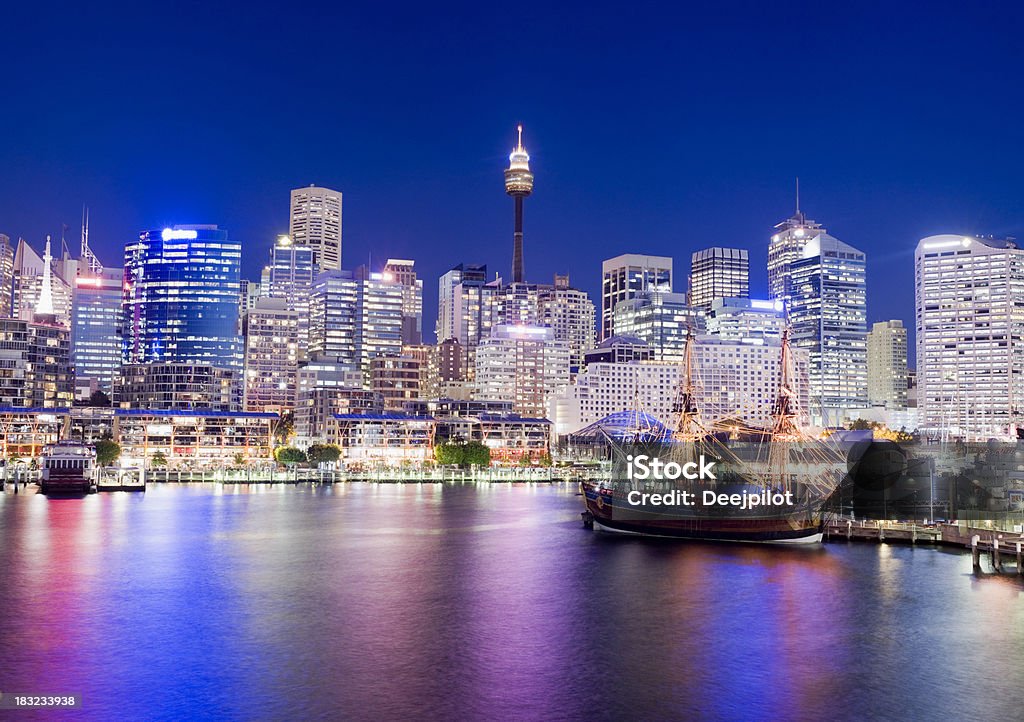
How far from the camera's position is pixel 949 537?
78.6 metres

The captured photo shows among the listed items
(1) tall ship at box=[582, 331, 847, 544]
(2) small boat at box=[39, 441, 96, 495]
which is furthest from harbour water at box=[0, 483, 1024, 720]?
(2) small boat at box=[39, 441, 96, 495]

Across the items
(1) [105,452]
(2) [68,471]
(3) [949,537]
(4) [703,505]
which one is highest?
(1) [105,452]

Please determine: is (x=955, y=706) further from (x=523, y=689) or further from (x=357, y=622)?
(x=357, y=622)

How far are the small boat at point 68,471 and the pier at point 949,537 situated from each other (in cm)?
9957

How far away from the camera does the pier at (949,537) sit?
67.4m

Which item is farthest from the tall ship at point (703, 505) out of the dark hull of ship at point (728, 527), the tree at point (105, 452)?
the tree at point (105, 452)

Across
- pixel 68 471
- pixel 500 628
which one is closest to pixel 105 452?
pixel 68 471

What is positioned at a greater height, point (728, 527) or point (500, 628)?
point (728, 527)

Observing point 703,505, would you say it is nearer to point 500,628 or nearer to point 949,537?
point 949,537

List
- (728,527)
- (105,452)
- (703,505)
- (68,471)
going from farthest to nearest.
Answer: (105,452), (68,471), (703,505), (728,527)

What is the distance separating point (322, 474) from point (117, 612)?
139151 millimetres

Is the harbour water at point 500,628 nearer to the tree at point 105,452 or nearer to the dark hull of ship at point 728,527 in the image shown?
the dark hull of ship at point 728,527

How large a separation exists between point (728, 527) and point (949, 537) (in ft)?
54.1

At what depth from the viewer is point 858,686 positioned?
140ft
